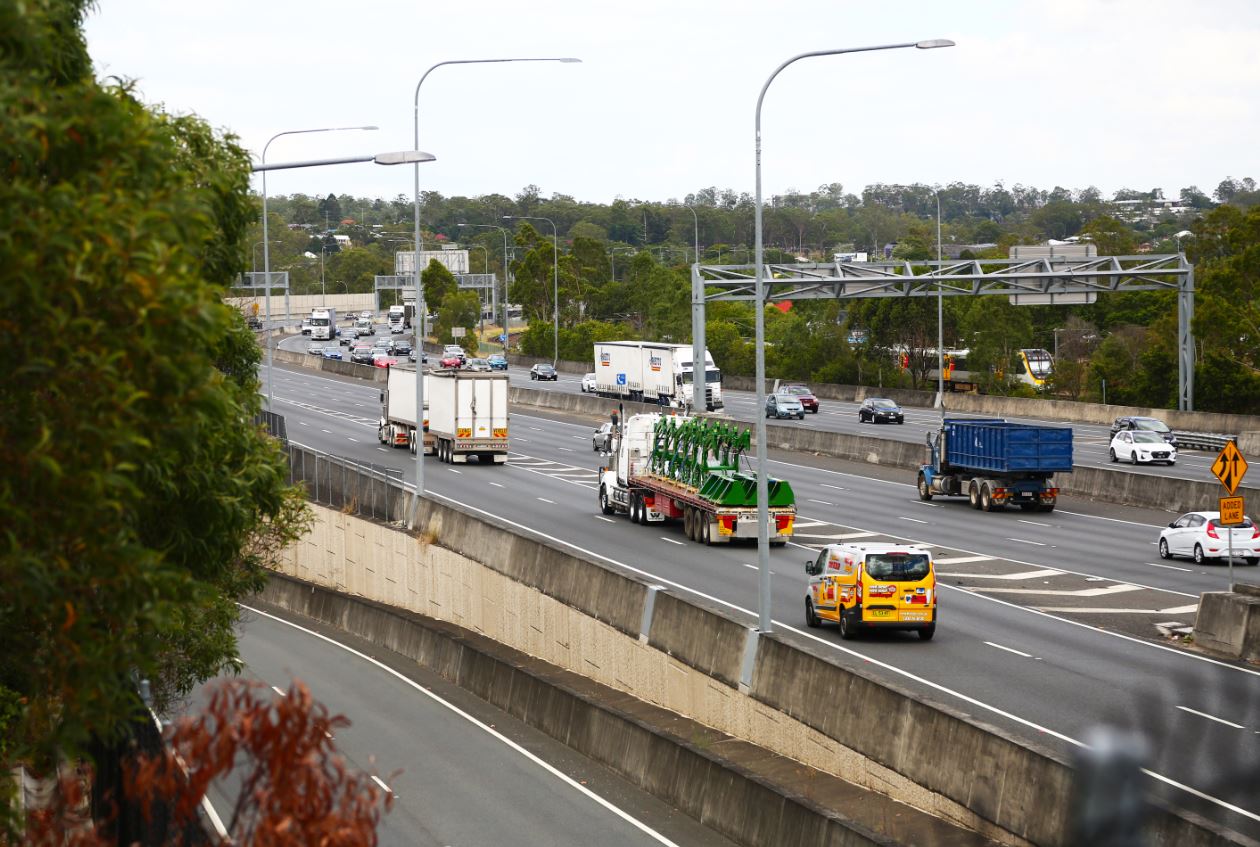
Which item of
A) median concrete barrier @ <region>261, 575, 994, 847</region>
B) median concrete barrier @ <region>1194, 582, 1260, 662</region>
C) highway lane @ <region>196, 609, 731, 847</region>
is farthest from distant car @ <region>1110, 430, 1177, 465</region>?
highway lane @ <region>196, 609, 731, 847</region>

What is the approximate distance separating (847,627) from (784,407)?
49208 millimetres

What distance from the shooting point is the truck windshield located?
27.0 metres

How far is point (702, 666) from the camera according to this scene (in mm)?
23672

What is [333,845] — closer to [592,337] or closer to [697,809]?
[697,809]

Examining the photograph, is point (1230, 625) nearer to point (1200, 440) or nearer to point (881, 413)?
point (1200, 440)

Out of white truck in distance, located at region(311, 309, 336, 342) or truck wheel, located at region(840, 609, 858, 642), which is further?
white truck in distance, located at region(311, 309, 336, 342)

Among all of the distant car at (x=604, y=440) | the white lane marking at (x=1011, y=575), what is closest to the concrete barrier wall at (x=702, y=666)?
the distant car at (x=604, y=440)

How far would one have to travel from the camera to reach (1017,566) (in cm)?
3606

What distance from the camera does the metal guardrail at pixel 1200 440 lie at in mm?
61281

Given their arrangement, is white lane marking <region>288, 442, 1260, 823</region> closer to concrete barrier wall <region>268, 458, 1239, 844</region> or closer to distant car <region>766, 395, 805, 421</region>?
concrete barrier wall <region>268, 458, 1239, 844</region>

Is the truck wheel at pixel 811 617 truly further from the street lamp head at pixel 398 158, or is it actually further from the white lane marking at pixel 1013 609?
the street lamp head at pixel 398 158

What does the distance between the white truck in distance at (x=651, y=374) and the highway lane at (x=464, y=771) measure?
150 feet

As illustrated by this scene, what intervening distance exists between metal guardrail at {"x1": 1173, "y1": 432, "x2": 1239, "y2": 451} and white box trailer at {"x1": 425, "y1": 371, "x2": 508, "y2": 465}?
2710 cm

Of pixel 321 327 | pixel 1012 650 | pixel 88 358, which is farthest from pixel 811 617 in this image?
pixel 321 327
